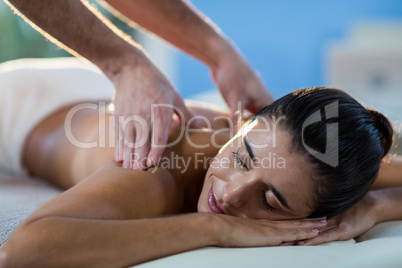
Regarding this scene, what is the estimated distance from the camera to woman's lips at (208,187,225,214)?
1.28 m

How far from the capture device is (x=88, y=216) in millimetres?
1105

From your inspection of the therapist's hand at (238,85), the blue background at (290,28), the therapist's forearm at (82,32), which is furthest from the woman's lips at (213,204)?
the blue background at (290,28)

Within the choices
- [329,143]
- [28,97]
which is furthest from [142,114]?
[28,97]

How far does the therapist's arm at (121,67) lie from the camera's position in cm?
140

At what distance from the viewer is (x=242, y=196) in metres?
1.23

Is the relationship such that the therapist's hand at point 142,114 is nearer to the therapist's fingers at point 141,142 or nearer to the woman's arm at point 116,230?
the therapist's fingers at point 141,142

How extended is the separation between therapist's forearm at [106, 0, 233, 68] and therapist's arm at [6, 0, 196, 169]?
0.44 metres

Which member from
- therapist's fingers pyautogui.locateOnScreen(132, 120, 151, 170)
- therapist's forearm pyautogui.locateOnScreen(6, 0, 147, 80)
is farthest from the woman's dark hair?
therapist's forearm pyautogui.locateOnScreen(6, 0, 147, 80)

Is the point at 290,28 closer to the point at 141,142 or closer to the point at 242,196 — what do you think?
the point at 141,142

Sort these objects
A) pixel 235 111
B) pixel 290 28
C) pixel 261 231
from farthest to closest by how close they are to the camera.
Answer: pixel 290 28 → pixel 235 111 → pixel 261 231

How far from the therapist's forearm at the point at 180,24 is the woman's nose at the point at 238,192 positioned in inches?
32.4

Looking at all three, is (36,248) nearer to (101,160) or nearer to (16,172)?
(101,160)

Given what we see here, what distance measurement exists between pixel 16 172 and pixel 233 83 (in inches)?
35.9

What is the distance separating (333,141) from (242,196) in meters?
0.25
